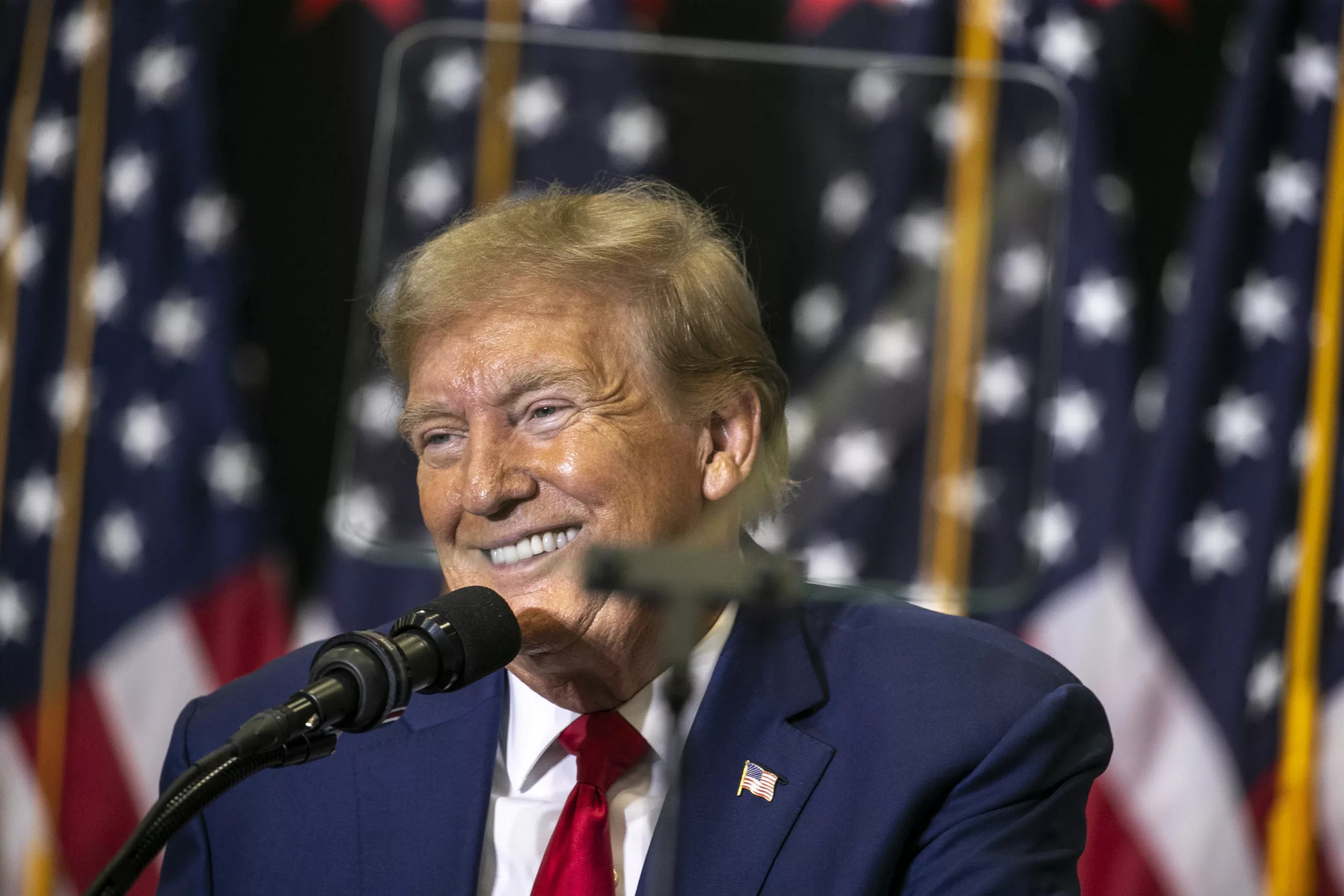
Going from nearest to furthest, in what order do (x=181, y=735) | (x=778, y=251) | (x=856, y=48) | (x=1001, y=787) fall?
(x=1001, y=787)
(x=181, y=735)
(x=778, y=251)
(x=856, y=48)

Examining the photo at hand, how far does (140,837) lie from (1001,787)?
3.04 feet

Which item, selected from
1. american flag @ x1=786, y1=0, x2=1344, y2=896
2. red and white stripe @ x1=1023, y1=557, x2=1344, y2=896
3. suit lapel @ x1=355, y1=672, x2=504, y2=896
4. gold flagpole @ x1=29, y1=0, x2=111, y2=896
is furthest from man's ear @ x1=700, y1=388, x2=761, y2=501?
gold flagpole @ x1=29, y1=0, x2=111, y2=896

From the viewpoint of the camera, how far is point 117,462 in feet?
10.4

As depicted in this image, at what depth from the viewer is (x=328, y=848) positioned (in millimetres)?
1624

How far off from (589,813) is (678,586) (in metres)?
0.70

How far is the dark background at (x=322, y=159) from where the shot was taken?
302 cm

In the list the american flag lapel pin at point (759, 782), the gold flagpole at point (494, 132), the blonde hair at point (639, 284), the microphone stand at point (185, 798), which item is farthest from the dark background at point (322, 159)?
the microphone stand at point (185, 798)

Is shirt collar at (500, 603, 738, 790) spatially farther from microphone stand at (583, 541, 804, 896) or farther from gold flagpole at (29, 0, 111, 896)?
gold flagpole at (29, 0, 111, 896)

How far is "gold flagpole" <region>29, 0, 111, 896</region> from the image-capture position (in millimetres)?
3131

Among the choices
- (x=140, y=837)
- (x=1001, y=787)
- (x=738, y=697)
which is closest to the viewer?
(x=140, y=837)

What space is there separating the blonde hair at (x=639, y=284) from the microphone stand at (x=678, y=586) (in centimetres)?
77

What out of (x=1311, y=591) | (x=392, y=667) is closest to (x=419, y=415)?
(x=392, y=667)

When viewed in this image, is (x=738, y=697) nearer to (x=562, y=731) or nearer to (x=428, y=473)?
(x=562, y=731)

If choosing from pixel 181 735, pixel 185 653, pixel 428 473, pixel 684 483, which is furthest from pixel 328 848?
pixel 185 653
